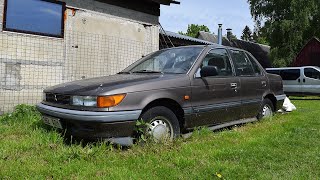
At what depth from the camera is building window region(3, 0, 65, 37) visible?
286 inches

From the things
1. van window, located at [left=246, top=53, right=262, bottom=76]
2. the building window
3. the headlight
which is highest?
the building window

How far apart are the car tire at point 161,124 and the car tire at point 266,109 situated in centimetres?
256

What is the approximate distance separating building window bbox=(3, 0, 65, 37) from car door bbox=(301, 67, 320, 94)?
1346 centimetres

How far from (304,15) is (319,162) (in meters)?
30.4

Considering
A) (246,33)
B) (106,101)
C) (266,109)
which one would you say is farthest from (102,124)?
(246,33)

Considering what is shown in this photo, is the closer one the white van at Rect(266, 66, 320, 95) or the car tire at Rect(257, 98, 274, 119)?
the car tire at Rect(257, 98, 274, 119)

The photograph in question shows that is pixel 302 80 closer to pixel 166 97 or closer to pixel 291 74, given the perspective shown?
pixel 291 74

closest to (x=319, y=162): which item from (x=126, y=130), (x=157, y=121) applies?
(x=157, y=121)

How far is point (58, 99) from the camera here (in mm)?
4590

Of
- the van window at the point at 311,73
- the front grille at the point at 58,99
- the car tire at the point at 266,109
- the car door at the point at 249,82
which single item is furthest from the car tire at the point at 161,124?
the van window at the point at 311,73

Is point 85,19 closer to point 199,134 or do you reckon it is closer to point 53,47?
point 53,47

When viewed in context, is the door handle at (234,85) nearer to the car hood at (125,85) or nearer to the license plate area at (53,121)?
the car hood at (125,85)

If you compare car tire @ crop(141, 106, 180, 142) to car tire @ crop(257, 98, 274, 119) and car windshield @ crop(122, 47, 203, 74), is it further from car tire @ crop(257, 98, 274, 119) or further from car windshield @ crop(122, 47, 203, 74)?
car tire @ crop(257, 98, 274, 119)

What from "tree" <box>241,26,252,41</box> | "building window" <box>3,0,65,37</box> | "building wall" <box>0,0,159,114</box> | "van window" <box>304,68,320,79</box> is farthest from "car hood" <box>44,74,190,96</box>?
"tree" <box>241,26,252,41</box>
